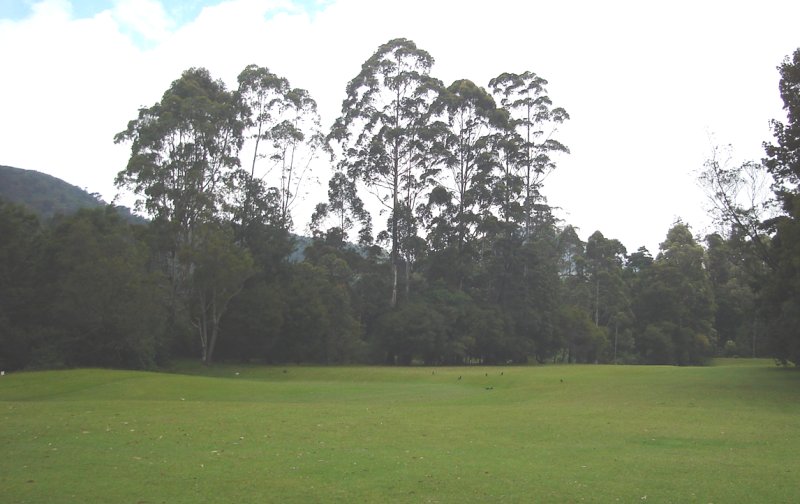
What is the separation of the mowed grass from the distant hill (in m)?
67.5

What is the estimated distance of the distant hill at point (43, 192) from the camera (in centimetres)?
8456

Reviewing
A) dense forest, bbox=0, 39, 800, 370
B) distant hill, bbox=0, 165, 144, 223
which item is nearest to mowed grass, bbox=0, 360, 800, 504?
A: dense forest, bbox=0, 39, 800, 370

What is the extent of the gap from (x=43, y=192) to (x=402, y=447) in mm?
98590

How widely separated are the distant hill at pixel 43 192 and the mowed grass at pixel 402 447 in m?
67.5

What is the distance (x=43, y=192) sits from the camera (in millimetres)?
93750

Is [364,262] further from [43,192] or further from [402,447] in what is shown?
[43,192]

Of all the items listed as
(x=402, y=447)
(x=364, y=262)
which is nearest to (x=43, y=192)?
(x=364, y=262)

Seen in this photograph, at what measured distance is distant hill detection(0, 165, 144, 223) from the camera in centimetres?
8456

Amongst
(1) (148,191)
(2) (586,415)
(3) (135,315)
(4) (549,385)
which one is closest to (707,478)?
(2) (586,415)

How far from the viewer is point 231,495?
27.8 feet

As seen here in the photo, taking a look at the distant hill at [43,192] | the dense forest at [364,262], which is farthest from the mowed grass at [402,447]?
the distant hill at [43,192]

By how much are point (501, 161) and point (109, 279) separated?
40035mm

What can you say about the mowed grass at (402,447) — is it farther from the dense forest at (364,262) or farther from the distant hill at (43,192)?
the distant hill at (43,192)

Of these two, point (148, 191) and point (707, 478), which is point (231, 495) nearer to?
point (707, 478)
